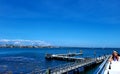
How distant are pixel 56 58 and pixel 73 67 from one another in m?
36.2

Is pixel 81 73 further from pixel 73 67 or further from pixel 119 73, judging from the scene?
pixel 119 73

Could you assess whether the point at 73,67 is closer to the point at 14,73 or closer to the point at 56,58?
the point at 14,73

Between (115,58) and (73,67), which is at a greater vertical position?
(115,58)

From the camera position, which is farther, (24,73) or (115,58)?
(24,73)

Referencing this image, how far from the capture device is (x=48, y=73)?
58.3 ft

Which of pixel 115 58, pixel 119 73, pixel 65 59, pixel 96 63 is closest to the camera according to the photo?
pixel 119 73

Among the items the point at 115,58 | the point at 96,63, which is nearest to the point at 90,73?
the point at 96,63

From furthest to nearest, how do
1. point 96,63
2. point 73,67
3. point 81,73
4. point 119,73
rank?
point 96,63 < point 81,73 < point 73,67 < point 119,73

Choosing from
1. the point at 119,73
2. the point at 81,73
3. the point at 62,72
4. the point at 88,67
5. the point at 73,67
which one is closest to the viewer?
the point at 119,73

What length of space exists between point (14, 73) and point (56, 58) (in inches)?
1244

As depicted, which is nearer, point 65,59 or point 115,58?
point 115,58

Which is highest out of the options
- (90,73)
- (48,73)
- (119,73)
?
(119,73)

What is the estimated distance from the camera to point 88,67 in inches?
1719

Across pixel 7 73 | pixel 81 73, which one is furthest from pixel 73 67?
pixel 7 73
